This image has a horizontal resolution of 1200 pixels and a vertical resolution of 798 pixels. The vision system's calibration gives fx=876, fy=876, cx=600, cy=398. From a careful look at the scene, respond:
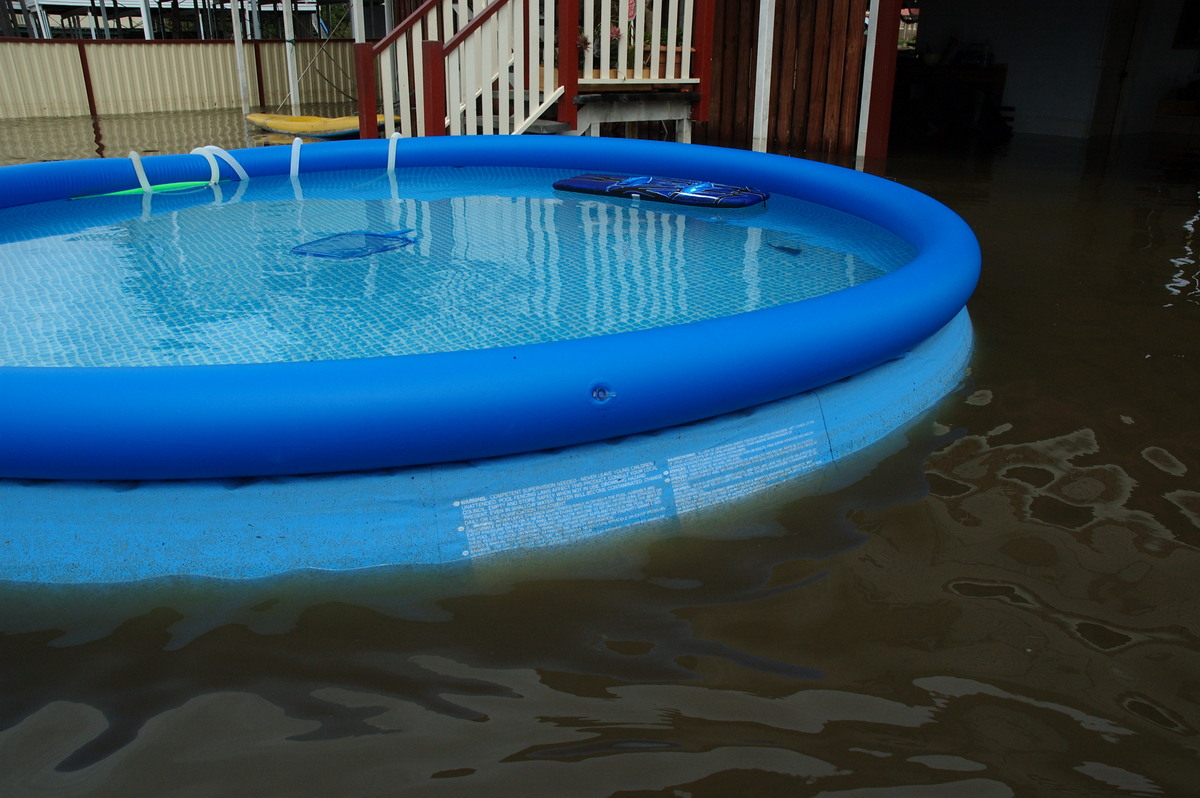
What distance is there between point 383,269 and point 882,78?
17.2 feet

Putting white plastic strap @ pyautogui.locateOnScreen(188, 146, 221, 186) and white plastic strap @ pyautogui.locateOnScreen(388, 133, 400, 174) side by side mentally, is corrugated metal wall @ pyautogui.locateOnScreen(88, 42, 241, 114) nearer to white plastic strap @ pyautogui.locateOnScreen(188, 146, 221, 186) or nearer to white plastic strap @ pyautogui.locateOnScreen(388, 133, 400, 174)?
white plastic strap @ pyautogui.locateOnScreen(188, 146, 221, 186)

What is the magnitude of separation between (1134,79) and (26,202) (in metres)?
11.4

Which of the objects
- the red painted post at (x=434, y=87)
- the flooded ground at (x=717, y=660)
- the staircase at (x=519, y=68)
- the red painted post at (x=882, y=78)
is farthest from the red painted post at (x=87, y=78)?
the flooded ground at (x=717, y=660)

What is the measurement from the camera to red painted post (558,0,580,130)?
6.05 metres

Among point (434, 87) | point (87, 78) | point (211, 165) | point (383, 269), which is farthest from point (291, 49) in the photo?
point (383, 269)

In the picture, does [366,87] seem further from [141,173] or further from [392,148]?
[141,173]

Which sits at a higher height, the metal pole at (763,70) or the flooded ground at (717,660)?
the metal pole at (763,70)

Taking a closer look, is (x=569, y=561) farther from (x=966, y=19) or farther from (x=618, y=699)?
(x=966, y=19)

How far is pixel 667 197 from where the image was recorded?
5.06 meters

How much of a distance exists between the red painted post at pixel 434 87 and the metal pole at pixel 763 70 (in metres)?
2.60

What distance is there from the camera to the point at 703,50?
7.14 m

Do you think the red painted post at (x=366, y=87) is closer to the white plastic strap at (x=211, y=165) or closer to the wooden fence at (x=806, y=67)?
the white plastic strap at (x=211, y=165)

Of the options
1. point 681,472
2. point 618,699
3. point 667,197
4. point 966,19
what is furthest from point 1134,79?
point 618,699

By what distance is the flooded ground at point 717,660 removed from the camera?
137 cm
